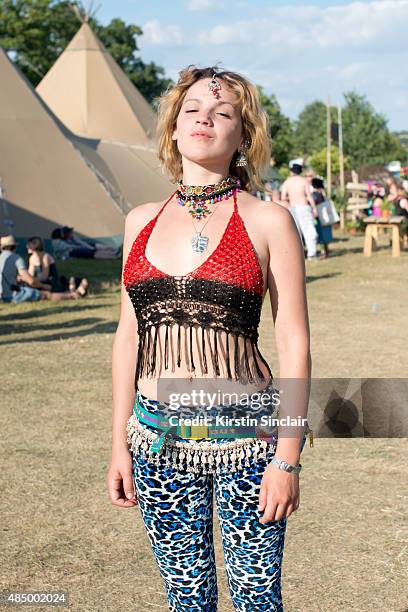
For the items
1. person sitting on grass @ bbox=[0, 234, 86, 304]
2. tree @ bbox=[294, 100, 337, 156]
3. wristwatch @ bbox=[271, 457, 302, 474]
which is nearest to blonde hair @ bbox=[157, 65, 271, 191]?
wristwatch @ bbox=[271, 457, 302, 474]

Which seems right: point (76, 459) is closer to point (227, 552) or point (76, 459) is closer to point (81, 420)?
point (81, 420)

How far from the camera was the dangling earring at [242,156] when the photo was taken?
274 centimetres

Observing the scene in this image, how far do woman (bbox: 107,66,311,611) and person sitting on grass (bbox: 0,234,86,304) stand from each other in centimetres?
1153

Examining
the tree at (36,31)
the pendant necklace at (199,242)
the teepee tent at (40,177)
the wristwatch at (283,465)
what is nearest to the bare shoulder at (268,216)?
the pendant necklace at (199,242)

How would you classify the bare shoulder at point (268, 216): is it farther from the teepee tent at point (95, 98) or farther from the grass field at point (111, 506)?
the teepee tent at point (95, 98)

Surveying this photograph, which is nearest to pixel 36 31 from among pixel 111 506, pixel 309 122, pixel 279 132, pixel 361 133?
pixel 279 132

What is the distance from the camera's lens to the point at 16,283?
14156 millimetres

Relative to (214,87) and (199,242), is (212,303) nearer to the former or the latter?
(199,242)

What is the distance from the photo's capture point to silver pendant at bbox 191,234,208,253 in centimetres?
259

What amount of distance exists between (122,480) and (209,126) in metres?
1.07

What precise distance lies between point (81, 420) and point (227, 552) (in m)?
4.57

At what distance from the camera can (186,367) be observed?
8.50 ft

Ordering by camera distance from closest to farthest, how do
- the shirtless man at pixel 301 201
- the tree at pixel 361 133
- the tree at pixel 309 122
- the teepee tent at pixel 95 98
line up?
the shirtless man at pixel 301 201
the teepee tent at pixel 95 98
the tree at pixel 361 133
the tree at pixel 309 122

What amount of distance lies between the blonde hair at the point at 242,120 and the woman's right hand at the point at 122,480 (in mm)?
874
